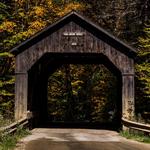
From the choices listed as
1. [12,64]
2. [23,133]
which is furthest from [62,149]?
[12,64]

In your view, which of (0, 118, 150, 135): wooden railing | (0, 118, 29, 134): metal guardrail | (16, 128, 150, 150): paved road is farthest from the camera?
(0, 118, 150, 135): wooden railing

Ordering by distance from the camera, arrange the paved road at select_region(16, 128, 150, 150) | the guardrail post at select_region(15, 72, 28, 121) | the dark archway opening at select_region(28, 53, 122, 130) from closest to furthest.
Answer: the paved road at select_region(16, 128, 150, 150) < the guardrail post at select_region(15, 72, 28, 121) < the dark archway opening at select_region(28, 53, 122, 130)

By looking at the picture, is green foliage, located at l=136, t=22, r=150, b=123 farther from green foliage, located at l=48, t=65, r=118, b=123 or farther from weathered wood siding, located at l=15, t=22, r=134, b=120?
green foliage, located at l=48, t=65, r=118, b=123

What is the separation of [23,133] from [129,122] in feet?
16.0

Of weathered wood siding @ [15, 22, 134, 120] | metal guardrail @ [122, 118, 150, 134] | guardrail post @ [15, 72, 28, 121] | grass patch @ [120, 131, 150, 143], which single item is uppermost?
weathered wood siding @ [15, 22, 134, 120]

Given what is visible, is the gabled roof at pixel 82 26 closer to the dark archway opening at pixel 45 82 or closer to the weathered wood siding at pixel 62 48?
the weathered wood siding at pixel 62 48

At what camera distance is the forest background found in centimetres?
3584

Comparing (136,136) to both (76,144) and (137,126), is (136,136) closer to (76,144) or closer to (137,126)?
(137,126)

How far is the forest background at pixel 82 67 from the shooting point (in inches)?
1411

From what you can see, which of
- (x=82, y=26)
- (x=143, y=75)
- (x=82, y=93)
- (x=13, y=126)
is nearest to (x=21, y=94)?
(x=82, y=26)

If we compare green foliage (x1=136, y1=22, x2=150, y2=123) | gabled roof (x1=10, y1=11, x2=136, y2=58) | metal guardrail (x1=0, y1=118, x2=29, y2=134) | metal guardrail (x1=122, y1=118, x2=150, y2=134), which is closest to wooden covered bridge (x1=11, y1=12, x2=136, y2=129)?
gabled roof (x1=10, y1=11, x2=136, y2=58)

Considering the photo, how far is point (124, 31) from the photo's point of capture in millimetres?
43500

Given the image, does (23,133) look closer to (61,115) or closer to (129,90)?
(129,90)

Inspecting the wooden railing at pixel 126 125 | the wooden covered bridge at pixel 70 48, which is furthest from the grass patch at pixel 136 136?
the wooden covered bridge at pixel 70 48
